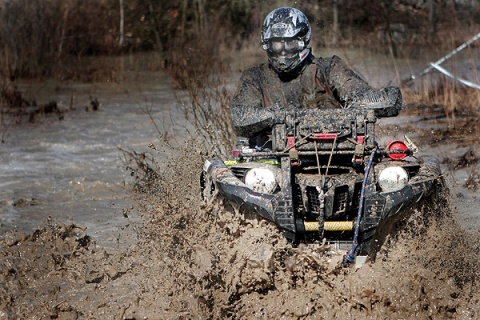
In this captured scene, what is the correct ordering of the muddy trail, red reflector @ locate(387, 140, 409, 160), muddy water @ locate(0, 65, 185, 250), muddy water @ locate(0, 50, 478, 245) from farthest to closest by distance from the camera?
muddy water @ locate(0, 50, 478, 245) → muddy water @ locate(0, 65, 185, 250) → red reflector @ locate(387, 140, 409, 160) → the muddy trail

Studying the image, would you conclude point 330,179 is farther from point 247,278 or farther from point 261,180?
point 247,278

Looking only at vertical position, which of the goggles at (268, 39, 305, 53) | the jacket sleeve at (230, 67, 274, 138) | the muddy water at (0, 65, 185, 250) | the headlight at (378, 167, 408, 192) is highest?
the goggles at (268, 39, 305, 53)

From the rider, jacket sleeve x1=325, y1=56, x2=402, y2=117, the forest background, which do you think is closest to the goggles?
the rider

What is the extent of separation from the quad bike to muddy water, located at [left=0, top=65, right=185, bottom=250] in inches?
108

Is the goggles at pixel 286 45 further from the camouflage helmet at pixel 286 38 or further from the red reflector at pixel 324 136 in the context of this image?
the red reflector at pixel 324 136

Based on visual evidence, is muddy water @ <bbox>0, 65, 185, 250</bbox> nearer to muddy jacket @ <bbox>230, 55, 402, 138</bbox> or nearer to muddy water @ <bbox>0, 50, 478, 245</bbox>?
muddy water @ <bbox>0, 50, 478, 245</bbox>

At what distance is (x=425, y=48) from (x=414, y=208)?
1293 cm

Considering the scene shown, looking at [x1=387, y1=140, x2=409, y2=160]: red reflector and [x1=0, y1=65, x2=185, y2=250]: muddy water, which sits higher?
[x1=387, y1=140, x2=409, y2=160]: red reflector

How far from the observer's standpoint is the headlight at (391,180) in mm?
6664

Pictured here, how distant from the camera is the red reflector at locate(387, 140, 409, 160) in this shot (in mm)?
6805

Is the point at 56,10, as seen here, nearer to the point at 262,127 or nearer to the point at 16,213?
the point at 16,213

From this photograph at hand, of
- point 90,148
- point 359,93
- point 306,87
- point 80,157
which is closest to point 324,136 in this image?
point 359,93

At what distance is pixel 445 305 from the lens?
6348 mm

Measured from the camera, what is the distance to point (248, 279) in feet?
20.8
